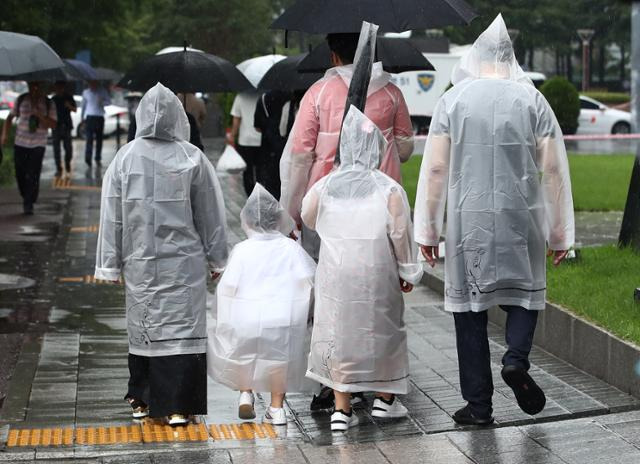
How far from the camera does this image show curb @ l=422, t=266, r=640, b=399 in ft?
22.8

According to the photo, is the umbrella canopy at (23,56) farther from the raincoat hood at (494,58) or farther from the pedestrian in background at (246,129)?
the raincoat hood at (494,58)

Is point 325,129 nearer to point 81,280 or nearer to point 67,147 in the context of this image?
point 81,280

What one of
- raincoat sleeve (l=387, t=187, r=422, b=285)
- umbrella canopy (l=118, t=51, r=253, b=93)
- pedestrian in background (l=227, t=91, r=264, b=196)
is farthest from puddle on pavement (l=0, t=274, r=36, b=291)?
raincoat sleeve (l=387, t=187, r=422, b=285)

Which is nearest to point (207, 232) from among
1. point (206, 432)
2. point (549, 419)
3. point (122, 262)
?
point (122, 262)

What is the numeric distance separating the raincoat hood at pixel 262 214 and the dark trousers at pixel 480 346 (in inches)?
42.0

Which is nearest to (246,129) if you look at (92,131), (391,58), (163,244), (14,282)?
(14,282)

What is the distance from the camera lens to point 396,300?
664 centimetres

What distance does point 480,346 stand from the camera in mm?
6535

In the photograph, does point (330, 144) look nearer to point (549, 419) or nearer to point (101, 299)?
point (549, 419)

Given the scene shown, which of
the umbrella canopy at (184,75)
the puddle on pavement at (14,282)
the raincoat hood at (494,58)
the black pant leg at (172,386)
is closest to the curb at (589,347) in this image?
the raincoat hood at (494,58)

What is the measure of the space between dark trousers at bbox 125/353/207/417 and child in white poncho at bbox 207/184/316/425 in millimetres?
95

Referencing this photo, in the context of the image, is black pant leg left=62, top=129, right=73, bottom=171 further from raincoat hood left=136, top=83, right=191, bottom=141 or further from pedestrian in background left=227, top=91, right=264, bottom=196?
raincoat hood left=136, top=83, right=191, bottom=141

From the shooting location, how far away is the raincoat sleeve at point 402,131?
7234mm

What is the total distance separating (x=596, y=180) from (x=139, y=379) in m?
13.2
